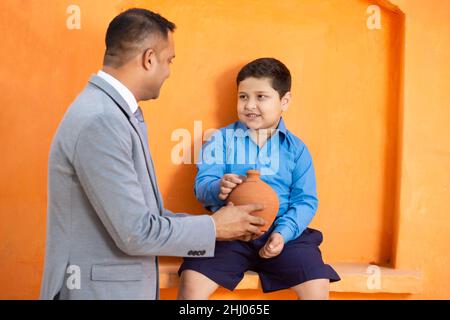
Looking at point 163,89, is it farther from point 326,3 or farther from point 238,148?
point 326,3

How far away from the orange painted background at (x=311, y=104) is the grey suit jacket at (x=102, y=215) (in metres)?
1.35

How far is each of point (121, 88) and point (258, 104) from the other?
1.18 meters

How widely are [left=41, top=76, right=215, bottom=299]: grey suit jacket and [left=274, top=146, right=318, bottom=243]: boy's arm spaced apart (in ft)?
3.08

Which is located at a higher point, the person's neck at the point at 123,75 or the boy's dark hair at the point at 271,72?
the boy's dark hair at the point at 271,72

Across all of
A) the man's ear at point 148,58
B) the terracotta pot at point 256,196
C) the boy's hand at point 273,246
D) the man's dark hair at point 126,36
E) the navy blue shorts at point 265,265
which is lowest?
the navy blue shorts at point 265,265

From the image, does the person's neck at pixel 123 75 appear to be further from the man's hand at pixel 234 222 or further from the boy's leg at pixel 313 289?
the boy's leg at pixel 313 289

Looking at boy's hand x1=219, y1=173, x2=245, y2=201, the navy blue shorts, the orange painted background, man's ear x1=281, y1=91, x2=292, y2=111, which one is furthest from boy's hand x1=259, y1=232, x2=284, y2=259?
A: man's ear x1=281, y1=91, x2=292, y2=111

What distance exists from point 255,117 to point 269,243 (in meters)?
0.80

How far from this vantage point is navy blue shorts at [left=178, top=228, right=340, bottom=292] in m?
3.37

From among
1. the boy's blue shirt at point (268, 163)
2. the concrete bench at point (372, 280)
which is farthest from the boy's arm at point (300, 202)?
the concrete bench at point (372, 280)

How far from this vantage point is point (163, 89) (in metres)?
4.09

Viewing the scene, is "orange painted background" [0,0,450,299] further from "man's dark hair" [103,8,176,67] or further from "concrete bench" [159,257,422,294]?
"man's dark hair" [103,8,176,67]

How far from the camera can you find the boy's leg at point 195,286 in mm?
3305
